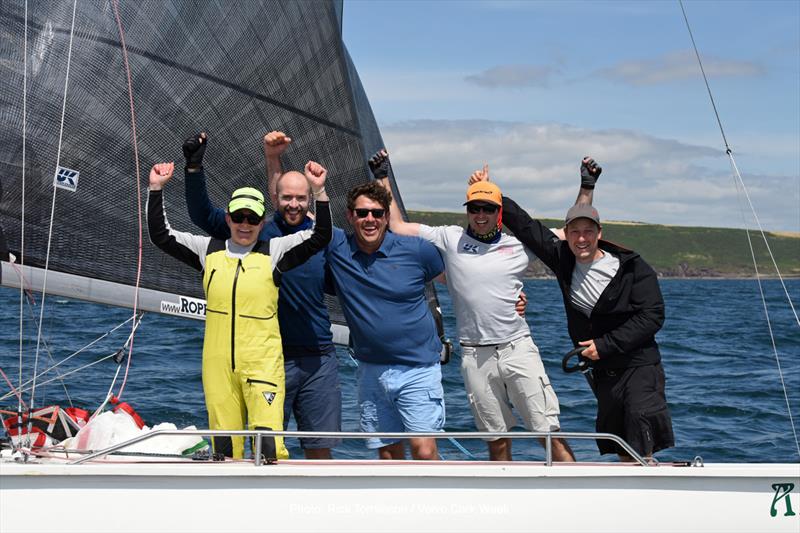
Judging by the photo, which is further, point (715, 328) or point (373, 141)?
point (715, 328)

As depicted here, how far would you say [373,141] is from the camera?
782cm

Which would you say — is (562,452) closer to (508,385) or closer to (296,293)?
(508,385)

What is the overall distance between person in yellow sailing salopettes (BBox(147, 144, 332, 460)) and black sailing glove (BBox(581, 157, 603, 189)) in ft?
4.69

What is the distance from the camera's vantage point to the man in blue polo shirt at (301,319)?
5328 millimetres

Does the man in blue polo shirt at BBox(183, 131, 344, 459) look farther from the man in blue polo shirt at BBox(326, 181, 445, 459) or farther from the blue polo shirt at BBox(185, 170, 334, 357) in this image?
the man in blue polo shirt at BBox(326, 181, 445, 459)

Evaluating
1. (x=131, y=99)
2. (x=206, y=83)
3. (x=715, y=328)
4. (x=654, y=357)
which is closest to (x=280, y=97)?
(x=206, y=83)

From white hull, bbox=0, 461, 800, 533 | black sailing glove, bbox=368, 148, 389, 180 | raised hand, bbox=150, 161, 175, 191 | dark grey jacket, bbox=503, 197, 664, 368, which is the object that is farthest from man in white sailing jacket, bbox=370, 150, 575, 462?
raised hand, bbox=150, 161, 175, 191

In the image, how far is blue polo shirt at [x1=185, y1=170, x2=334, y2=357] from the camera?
5336 millimetres

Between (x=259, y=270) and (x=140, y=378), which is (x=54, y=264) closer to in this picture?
(x=259, y=270)

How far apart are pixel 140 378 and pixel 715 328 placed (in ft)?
60.9

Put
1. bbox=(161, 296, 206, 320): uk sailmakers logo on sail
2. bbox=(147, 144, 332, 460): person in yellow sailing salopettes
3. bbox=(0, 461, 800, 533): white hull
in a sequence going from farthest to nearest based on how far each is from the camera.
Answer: bbox=(161, 296, 206, 320): uk sailmakers logo on sail
bbox=(147, 144, 332, 460): person in yellow sailing salopettes
bbox=(0, 461, 800, 533): white hull

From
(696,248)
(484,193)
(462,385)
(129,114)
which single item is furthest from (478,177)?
(696,248)

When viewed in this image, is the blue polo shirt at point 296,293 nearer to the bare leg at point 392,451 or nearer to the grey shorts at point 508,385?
the bare leg at point 392,451

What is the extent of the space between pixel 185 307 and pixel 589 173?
8.30 ft
